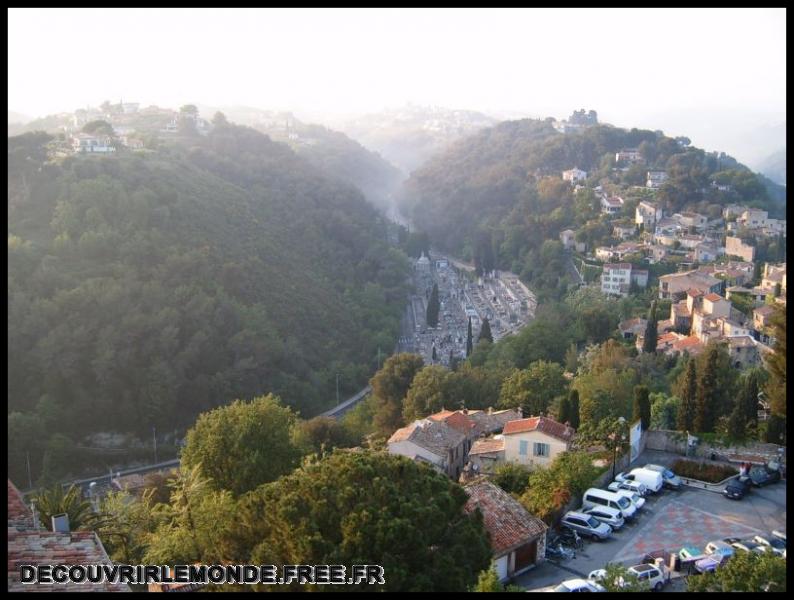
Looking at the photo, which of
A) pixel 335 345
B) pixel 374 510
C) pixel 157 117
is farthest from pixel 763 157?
pixel 374 510

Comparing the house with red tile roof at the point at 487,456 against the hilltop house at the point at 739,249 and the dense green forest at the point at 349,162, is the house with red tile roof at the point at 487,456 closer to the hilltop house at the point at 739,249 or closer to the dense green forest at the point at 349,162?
the hilltop house at the point at 739,249

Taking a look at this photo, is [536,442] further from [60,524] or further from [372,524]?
[60,524]

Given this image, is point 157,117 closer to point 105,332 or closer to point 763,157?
point 105,332

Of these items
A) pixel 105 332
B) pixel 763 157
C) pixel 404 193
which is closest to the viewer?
pixel 105 332

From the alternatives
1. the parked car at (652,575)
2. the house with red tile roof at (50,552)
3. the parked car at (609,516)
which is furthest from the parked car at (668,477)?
the house with red tile roof at (50,552)

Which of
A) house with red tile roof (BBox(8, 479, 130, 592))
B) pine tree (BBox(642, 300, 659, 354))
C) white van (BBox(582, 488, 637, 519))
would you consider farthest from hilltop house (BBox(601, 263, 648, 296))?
house with red tile roof (BBox(8, 479, 130, 592))

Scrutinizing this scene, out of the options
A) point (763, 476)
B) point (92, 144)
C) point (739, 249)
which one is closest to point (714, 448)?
point (763, 476)

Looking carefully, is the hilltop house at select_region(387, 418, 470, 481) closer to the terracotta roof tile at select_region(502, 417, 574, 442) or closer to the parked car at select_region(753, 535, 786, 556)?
the terracotta roof tile at select_region(502, 417, 574, 442)
